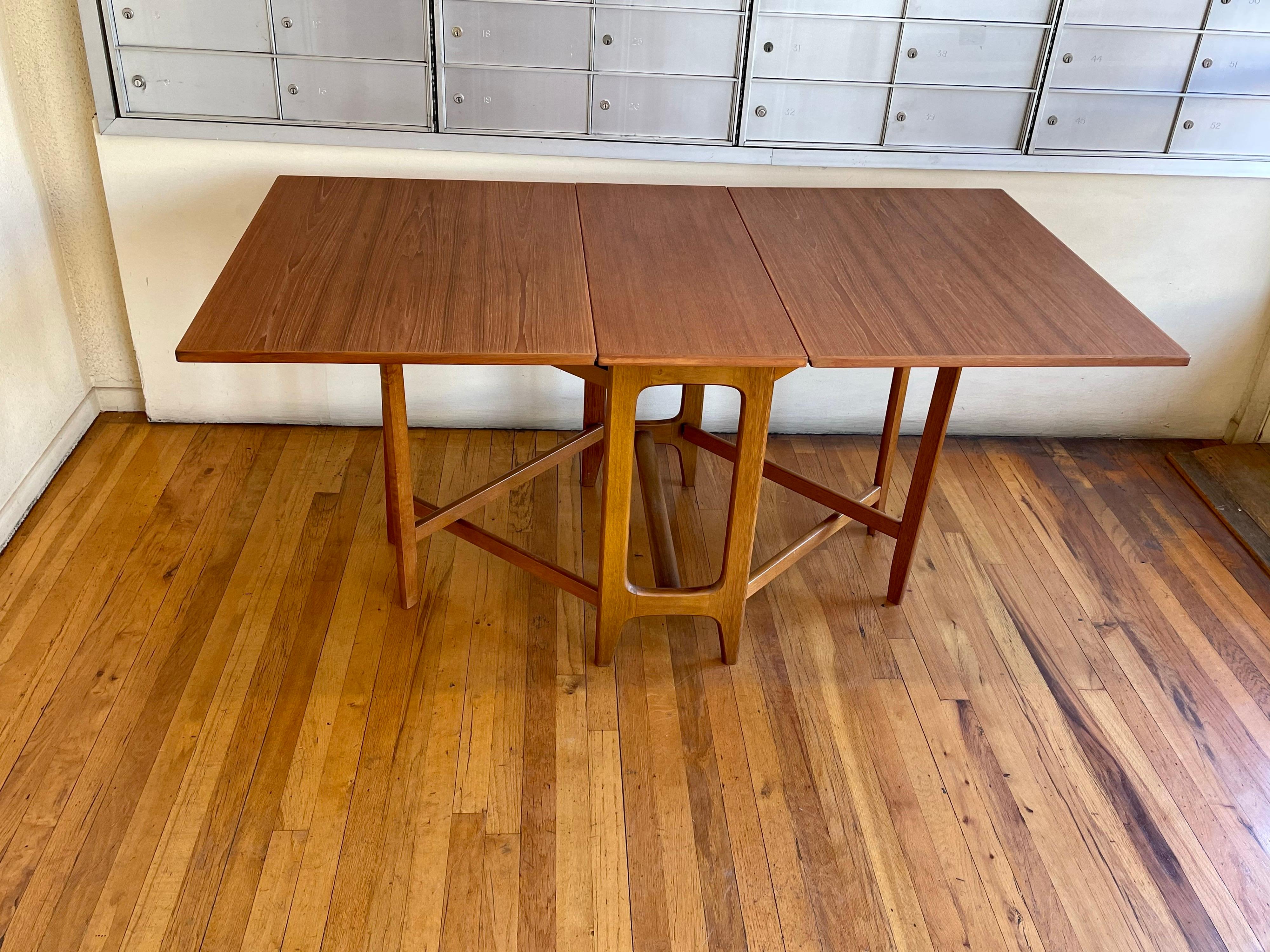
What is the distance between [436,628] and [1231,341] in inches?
89.1

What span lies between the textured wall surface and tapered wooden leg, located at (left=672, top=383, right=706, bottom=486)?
1.45m

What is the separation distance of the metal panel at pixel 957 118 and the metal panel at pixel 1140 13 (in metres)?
0.20

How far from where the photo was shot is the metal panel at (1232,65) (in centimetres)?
246

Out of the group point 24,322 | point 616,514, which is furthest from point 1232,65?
point 24,322

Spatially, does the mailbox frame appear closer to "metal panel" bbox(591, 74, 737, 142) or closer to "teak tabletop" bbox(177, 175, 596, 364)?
"metal panel" bbox(591, 74, 737, 142)

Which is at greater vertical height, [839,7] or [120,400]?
[839,7]

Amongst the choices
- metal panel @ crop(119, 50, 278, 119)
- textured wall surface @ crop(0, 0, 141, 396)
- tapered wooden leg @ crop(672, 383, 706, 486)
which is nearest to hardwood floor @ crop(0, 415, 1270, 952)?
tapered wooden leg @ crop(672, 383, 706, 486)

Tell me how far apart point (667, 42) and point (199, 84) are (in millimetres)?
1057

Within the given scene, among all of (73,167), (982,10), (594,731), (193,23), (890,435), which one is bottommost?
(594,731)

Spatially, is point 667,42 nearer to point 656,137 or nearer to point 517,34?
point 656,137

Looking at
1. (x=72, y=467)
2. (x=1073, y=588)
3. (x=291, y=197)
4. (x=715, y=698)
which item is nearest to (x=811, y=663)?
(x=715, y=698)

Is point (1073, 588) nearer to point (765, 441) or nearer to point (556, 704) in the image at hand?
point (765, 441)

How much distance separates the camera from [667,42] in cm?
239

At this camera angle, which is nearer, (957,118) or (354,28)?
(354,28)
